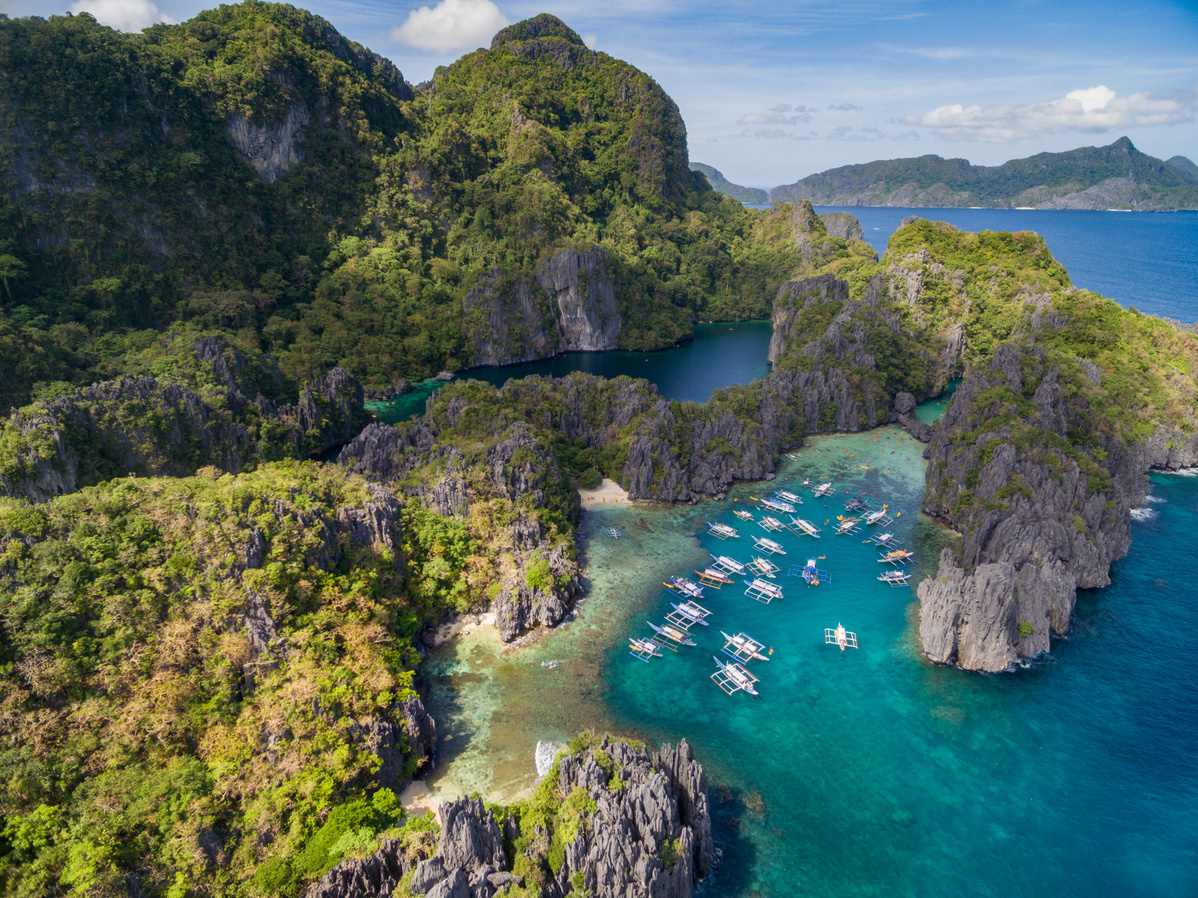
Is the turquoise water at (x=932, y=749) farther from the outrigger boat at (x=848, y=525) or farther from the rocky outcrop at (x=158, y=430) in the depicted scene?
the rocky outcrop at (x=158, y=430)

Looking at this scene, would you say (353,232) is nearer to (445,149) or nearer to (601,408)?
(445,149)

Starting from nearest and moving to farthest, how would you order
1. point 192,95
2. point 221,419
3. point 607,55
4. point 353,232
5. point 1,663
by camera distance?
point 1,663, point 221,419, point 192,95, point 353,232, point 607,55

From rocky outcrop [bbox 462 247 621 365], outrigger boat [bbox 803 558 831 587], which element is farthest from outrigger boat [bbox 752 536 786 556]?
rocky outcrop [bbox 462 247 621 365]

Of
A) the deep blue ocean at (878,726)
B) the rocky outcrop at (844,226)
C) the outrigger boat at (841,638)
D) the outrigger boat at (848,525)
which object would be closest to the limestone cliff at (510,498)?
the deep blue ocean at (878,726)

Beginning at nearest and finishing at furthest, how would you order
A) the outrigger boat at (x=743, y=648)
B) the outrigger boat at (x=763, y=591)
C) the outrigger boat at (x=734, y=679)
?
the outrigger boat at (x=734, y=679) < the outrigger boat at (x=743, y=648) < the outrigger boat at (x=763, y=591)

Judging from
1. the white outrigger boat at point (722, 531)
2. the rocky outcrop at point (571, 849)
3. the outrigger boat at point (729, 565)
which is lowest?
the outrigger boat at point (729, 565)

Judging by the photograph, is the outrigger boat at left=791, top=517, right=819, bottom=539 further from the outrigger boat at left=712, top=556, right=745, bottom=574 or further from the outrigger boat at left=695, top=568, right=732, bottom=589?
the outrigger boat at left=695, top=568, right=732, bottom=589

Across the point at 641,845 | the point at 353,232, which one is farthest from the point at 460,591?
the point at 353,232

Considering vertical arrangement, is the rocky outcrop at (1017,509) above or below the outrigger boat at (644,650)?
above
